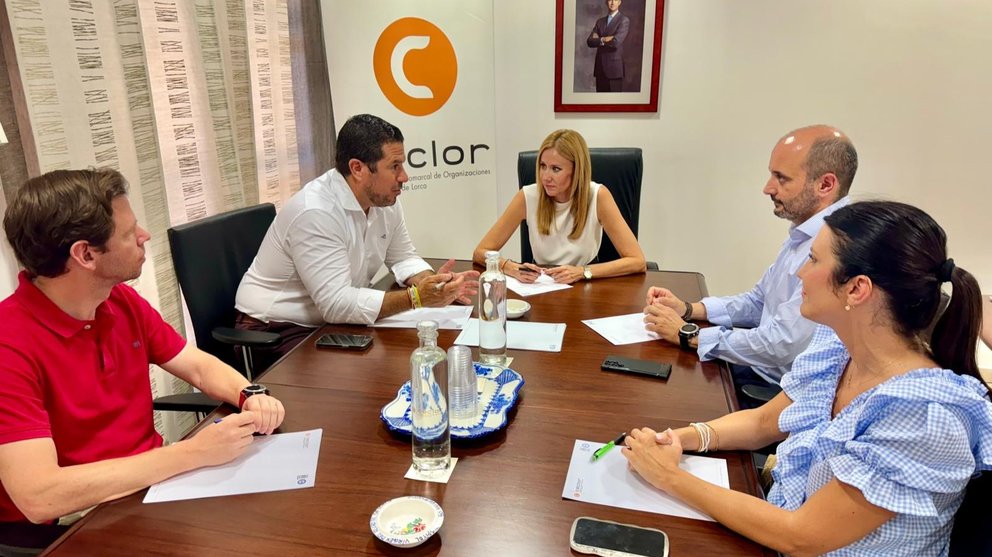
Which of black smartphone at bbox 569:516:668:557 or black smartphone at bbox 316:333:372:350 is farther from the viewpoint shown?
black smartphone at bbox 316:333:372:350

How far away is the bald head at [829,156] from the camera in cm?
182

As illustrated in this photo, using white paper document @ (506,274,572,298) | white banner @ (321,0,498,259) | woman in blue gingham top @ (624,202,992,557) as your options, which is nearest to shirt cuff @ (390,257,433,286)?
white paper document @ (506,274,572,298)

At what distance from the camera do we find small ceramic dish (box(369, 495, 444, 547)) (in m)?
0.91

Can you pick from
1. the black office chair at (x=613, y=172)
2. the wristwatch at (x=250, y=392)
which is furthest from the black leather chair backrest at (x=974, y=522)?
the black office chair at (x=613, y=172)

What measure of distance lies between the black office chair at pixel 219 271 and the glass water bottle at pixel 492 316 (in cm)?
72

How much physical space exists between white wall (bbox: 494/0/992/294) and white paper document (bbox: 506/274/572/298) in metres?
1.37

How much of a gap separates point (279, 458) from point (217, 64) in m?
1.90

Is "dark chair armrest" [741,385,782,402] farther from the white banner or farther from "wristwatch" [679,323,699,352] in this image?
the white banner

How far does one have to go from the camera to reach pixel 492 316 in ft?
5.12

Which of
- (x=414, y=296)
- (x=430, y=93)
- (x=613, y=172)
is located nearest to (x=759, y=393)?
(x=414, y=296)

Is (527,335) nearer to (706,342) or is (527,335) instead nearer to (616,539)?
(706,342)

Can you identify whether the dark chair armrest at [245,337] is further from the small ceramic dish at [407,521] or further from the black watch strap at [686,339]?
Answer: the black watch strap at [686,339]

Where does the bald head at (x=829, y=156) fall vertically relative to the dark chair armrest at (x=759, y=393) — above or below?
above

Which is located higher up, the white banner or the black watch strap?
the white banner
